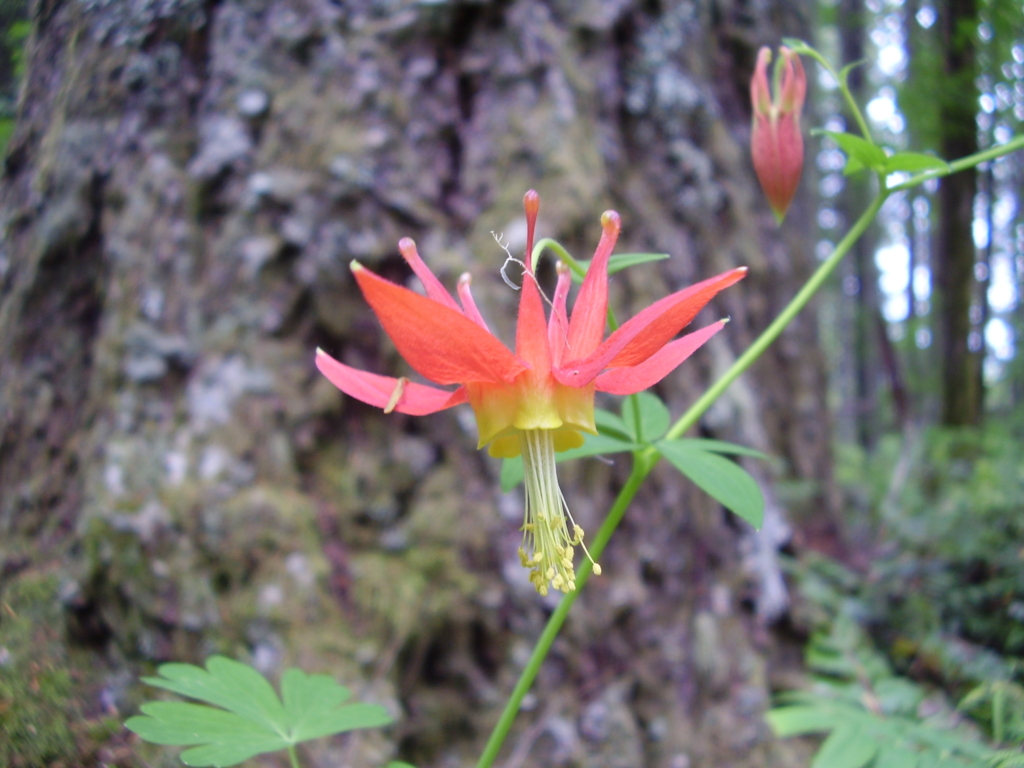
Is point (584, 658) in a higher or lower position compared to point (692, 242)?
lower

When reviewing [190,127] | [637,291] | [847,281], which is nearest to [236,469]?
[190,127]

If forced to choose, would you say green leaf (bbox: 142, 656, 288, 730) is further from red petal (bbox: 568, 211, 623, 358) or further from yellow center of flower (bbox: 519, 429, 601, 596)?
red petal (bbox: 568, 211, 623, 358)

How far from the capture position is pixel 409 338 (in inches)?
28.3

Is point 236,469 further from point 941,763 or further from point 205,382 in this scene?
point 941,763

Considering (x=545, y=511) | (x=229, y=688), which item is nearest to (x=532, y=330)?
(x=545, y=511)

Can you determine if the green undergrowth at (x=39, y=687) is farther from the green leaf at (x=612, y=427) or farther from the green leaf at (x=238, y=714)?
the green leaf at (x=612, y=427)

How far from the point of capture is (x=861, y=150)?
43.9 inches

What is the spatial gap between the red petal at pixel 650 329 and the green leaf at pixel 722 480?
0.22m

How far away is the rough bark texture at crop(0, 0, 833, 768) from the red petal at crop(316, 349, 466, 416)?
A: 42.3 inches

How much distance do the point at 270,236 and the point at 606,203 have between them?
1.11 meters

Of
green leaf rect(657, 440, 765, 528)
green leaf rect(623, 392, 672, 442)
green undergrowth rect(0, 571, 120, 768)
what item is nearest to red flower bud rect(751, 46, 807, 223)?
green leaf rect(623, 392, 672, 442)

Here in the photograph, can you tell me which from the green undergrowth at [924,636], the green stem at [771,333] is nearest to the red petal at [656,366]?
the green stem at [771,333]

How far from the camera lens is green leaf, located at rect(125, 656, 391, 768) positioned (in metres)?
0.92

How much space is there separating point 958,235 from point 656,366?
11.7 feet
